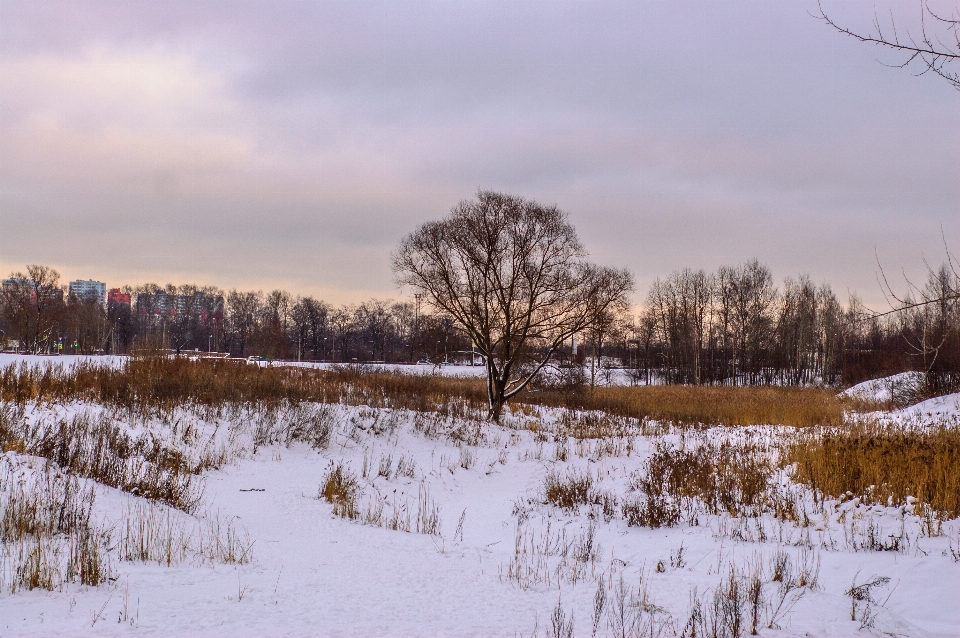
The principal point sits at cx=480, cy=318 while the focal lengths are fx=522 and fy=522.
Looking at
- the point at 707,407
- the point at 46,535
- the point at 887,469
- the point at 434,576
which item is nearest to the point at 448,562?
the point at 434,576

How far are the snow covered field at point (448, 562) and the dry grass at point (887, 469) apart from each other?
Result: 1.45 feet

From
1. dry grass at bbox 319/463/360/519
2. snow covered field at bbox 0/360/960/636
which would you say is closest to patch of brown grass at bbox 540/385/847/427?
snow covered field at bbox 0/360/960/636

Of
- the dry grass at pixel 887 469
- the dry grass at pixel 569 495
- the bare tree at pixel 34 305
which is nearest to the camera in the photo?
the dry grass at pixel 887 469

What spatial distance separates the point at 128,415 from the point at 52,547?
26.2 feet

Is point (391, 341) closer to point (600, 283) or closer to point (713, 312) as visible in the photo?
point (713, 312)

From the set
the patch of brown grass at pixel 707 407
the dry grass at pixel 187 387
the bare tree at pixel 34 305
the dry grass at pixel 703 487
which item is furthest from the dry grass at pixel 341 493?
the bare tree at pixel 34 305

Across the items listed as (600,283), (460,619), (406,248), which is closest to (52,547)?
(460,619)

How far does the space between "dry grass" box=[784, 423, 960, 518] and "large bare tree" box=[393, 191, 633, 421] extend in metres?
9.99

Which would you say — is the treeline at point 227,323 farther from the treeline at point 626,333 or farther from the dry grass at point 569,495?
the dry grass at point 569,495

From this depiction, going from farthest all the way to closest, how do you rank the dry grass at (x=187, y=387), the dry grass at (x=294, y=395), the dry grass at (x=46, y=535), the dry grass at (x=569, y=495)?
the dry grass at (x=294, y=395), the dry grass at (x=187, y=387), the dry grass at (x=569, y=495), the dry grass at (x=46, y=535)

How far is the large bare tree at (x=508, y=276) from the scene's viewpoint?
20.8m

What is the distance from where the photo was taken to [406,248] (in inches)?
836

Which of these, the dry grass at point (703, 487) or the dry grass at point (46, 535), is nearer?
the dry grass at point (46, 535)

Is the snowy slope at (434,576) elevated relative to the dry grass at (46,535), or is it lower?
lower
